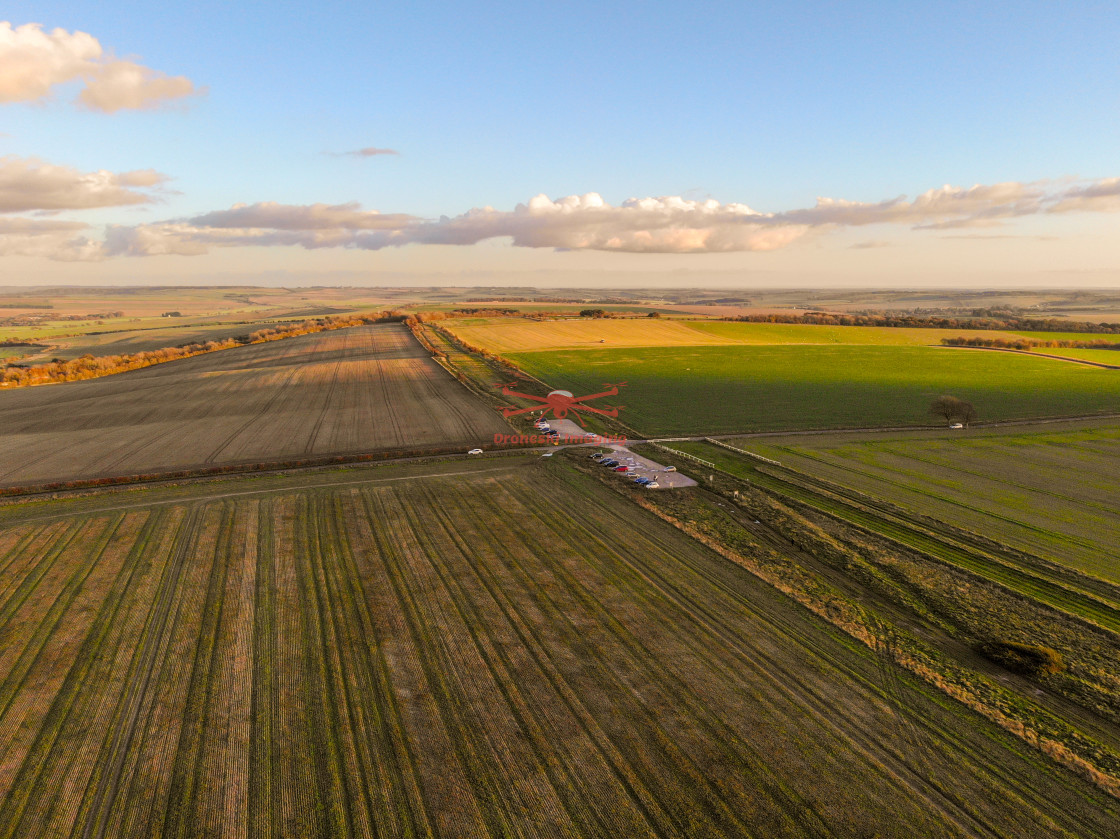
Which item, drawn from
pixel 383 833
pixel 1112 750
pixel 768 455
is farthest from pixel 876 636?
pixel 768 455

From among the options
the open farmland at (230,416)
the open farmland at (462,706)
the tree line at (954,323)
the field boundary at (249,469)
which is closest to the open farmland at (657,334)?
the tree line at (954,323)

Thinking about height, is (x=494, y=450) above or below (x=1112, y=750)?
above

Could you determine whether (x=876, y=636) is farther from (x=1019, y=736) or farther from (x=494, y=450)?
(x=494, y=450)

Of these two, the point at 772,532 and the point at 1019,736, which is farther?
the point at 772,532

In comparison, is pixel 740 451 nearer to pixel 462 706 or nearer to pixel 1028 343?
pixel 462 706

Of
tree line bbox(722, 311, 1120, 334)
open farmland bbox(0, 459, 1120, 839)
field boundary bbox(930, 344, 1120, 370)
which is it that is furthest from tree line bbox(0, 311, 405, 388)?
field boundary bbox(930, 344, 1120, 370)

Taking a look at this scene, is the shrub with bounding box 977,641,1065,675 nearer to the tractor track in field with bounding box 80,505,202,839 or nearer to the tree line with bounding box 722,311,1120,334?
the tractor track in field with bounding box 80,505,202,839
